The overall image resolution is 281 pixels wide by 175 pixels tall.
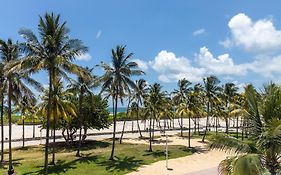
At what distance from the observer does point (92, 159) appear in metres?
41.1

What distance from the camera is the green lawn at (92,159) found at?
117 feet

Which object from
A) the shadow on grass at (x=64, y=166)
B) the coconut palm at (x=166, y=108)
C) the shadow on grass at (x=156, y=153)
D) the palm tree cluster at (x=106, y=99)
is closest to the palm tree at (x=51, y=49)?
the palm tree cluster at (x=106, y=99)

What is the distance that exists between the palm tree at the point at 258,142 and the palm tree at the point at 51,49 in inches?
623

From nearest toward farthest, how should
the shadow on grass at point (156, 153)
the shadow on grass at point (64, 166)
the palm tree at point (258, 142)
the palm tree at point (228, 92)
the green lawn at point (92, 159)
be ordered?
the palm tree at point (258, 142) → the shadow on grass at point (64, 166) → the green lawn at point (92, 159) → the shadow on grass at point (156, 153) → the palm tree at point (228, 92)

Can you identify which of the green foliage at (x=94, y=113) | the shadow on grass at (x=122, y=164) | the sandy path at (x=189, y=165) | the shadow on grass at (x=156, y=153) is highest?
the green foliage at (x=94, y=113)

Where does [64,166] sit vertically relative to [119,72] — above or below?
below

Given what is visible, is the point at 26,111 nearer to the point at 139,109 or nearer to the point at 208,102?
the point at 139,109

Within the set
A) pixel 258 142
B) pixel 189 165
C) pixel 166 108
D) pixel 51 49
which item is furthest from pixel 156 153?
pixel 258 142

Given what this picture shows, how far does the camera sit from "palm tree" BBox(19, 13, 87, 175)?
2492 centimetres

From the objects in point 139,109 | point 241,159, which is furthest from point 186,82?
point 241,159

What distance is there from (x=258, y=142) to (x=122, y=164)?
28676 mm

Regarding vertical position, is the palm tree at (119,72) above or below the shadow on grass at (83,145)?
above

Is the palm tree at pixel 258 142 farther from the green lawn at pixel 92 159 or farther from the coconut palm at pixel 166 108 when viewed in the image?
the coconut palm at pixel 166 108

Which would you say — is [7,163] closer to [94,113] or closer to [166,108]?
[94,113]
